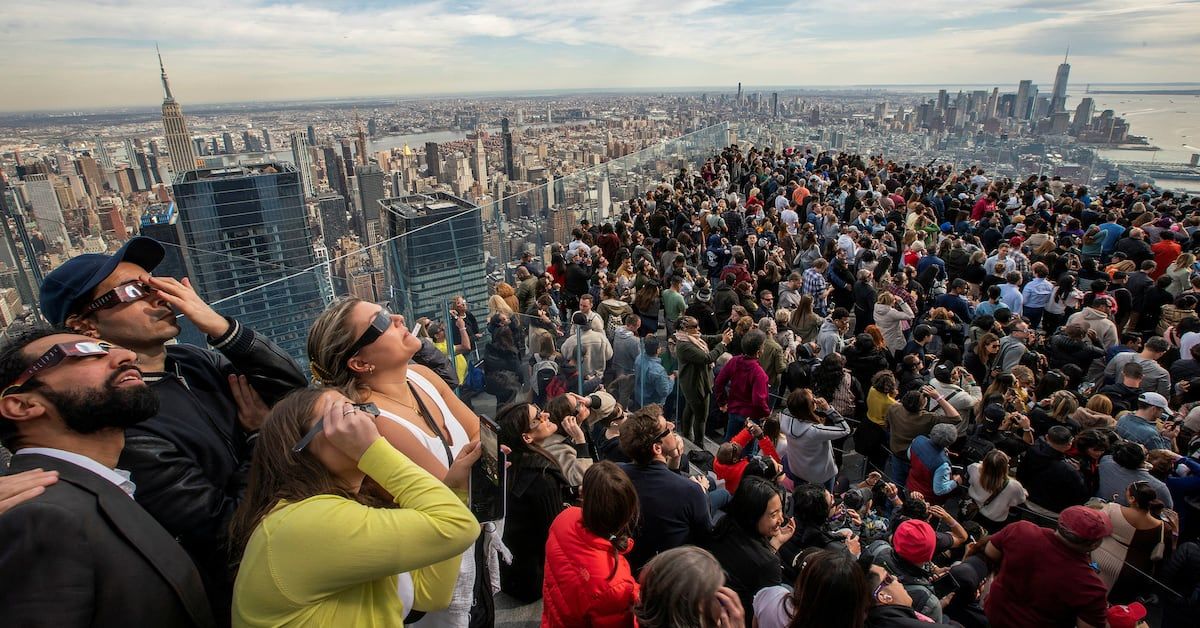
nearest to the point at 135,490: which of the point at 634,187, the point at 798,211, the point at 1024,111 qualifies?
the point at 798,211

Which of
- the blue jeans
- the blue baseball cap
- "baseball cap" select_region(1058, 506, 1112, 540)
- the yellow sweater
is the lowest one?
the blue jeans

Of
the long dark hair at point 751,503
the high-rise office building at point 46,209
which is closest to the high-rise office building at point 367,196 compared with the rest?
the high-rise office building at point 46,209

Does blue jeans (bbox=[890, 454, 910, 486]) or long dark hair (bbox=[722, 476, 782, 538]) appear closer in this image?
long dark hair (bbox=[722, 476, 782, 538])

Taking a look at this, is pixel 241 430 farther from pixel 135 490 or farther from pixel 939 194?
pixel 939 194

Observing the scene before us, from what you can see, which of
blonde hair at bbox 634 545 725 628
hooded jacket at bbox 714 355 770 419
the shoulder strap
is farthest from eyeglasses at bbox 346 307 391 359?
hooded jacket at bbox 714 355 770 419

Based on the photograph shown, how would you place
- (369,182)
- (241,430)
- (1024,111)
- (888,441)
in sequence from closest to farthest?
(241,430)
(888,441)
(369,182)
(1024,111)

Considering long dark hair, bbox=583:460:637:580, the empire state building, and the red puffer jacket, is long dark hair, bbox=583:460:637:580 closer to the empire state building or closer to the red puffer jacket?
the red puffer jacket
